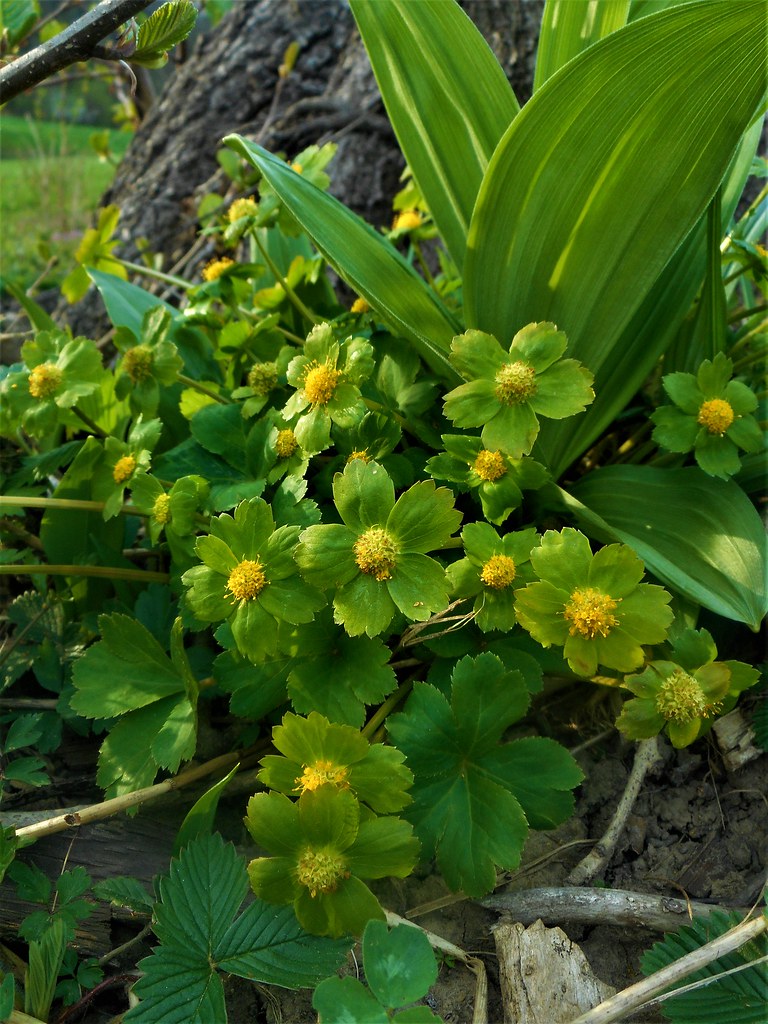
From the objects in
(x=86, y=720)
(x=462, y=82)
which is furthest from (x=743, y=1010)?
(x=462, y=82)

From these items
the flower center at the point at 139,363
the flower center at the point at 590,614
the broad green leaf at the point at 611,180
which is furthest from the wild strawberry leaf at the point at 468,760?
the flower center at the point at 139,363

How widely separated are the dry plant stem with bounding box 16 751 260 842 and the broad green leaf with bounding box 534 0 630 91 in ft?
3.96

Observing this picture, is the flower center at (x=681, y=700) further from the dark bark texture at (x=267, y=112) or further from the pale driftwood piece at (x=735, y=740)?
the dark bark texture at (x=267, y=112)

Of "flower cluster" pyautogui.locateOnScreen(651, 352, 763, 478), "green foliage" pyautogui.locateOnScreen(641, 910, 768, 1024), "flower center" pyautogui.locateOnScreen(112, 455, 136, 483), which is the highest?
"flower center" pyautogui.locateOnScreen(112, 455, 136, 483)

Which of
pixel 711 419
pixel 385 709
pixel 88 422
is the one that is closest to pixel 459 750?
pixel 385 709

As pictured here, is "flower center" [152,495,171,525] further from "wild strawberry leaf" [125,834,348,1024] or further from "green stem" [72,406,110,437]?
"wild strawberry leaf" [125,834,348,1024]

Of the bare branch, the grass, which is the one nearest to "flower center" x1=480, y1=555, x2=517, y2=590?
the bare branch

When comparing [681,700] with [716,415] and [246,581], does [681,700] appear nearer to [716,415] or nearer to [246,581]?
[716,415]

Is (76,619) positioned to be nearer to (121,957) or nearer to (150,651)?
(150,651)

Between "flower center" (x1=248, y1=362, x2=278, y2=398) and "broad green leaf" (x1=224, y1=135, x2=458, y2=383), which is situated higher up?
"broad green leaf" (x1=224, y1=135, x2=458, y2=383)

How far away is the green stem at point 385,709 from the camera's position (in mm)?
1174

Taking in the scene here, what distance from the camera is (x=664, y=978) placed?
0.91 metres

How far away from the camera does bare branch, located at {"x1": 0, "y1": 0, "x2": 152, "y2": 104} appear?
1.13 metres

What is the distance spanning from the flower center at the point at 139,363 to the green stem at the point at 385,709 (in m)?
0.68
